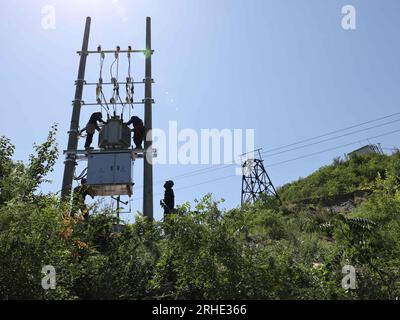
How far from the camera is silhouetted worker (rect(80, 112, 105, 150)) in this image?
14.1m

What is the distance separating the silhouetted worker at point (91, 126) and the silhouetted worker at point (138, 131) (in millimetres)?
983

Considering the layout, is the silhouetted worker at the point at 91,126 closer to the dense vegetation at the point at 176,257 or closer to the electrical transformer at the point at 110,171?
the electrical transformer at the point at 110,171

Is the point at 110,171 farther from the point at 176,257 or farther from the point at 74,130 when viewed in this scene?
the point at 176,257

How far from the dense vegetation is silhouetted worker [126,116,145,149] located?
569 centimetres

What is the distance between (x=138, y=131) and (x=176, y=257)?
7.74m

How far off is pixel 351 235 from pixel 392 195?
455 cm

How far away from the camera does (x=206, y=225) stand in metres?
6.84

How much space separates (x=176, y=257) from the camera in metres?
6.98

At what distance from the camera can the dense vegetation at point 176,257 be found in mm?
6031
